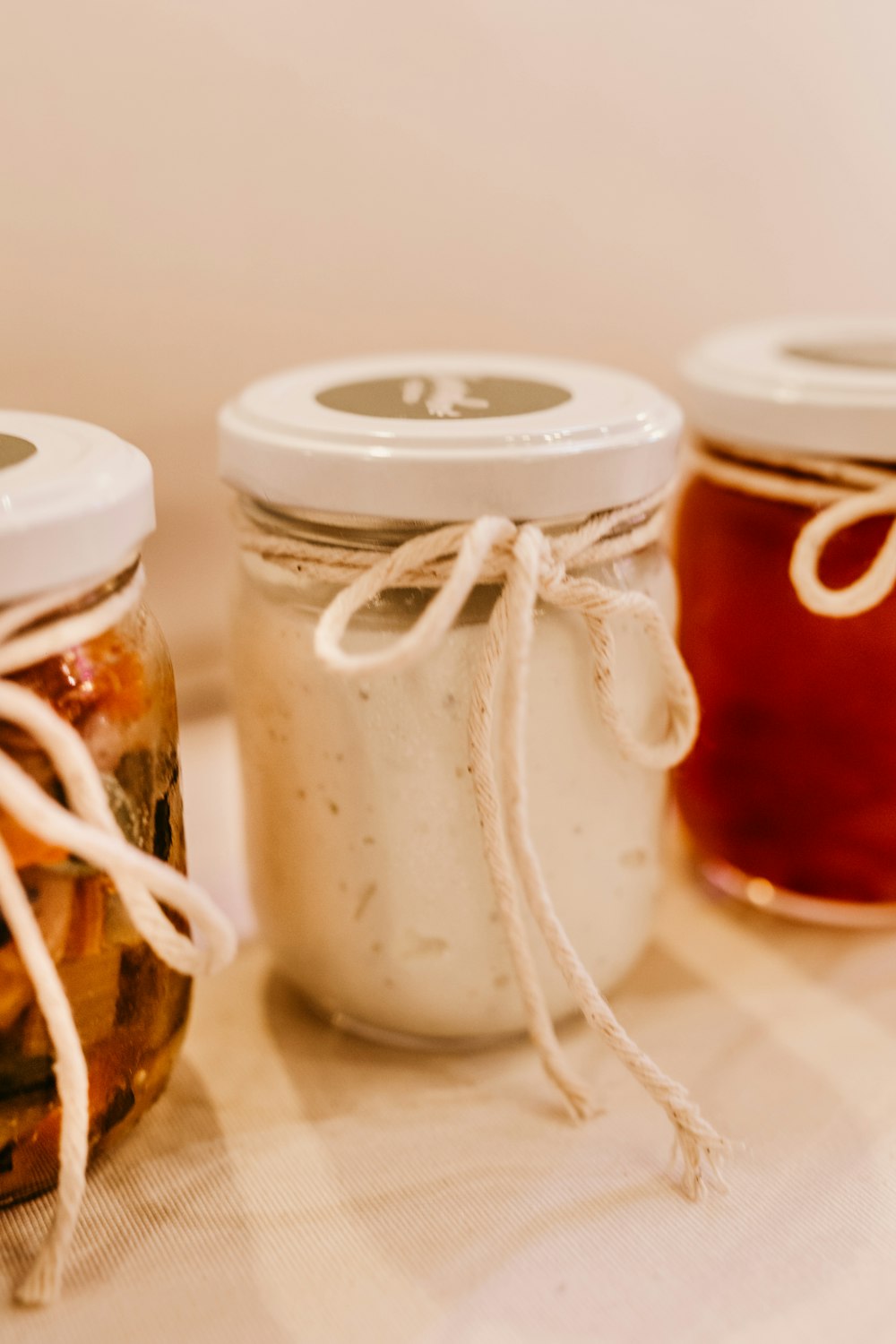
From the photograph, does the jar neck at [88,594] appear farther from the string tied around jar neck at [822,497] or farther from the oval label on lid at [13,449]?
the string tied around jar neck at [822,497]

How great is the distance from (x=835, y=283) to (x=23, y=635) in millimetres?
636

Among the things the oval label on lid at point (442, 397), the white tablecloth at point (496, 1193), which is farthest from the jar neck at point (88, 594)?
the white tablecloth at point (496, 1193)

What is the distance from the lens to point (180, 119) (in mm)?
567

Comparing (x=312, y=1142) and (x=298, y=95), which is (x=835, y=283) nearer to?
(x=298, y=95)

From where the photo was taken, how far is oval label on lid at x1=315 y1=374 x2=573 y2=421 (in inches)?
19.0

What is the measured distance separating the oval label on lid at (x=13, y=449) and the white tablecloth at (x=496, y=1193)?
11.0 inches

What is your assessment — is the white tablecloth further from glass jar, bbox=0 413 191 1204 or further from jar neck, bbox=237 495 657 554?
jar neck, bbox=237 495 657 554

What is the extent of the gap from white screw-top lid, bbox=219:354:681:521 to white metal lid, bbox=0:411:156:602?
0.06 meters

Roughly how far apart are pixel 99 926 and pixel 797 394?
39 centimetres

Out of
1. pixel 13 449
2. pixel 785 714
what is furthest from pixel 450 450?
pixel 785 714

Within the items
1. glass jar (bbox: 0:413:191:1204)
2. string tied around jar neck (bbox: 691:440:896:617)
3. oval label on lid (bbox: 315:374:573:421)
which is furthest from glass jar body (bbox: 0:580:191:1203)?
string tied around jar neck (bbox: 691:440:896:617)

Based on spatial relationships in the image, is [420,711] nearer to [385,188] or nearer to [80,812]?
[80,812]

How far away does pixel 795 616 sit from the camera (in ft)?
1.90

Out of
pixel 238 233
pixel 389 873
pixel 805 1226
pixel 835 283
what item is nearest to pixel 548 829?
pixel 389 873
